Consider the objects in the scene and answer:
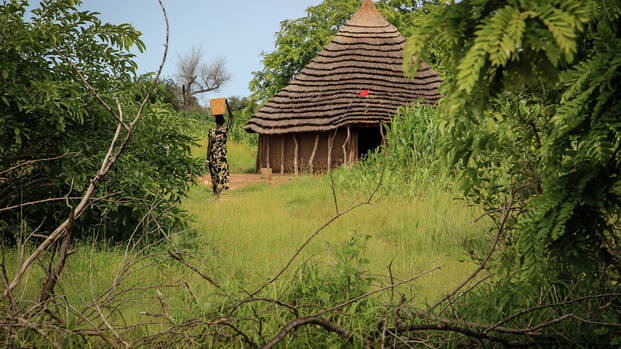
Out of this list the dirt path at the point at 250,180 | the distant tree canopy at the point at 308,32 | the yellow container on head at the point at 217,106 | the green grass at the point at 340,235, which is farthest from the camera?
the distant tree canopy at the point at 308,32

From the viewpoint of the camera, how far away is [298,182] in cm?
1171

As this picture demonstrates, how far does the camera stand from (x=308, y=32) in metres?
24.0

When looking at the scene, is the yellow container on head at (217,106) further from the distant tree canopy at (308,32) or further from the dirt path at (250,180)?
the distant tree canopy at (308,32)

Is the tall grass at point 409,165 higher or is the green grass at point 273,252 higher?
the tall grass at point 409,165

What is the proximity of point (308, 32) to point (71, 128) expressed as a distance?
19.7 metres

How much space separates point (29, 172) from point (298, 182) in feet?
21.8

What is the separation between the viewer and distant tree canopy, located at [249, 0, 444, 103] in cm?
2377

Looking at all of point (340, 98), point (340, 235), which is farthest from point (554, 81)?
point (340, 98)

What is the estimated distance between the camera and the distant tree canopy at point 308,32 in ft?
78.0

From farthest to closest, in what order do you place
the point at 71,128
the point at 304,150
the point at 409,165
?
the point at 304,150 < the point at 409,165 < the point at 71,128

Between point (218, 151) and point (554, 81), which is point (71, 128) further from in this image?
Result: point (218, 151)

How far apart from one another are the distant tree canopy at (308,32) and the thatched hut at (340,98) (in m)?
6.10

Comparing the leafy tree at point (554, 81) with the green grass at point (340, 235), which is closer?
the leafy tree at point (554, 81)

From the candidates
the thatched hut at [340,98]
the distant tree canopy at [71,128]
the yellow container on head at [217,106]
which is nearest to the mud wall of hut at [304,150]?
the thatched hut at [340,98]
